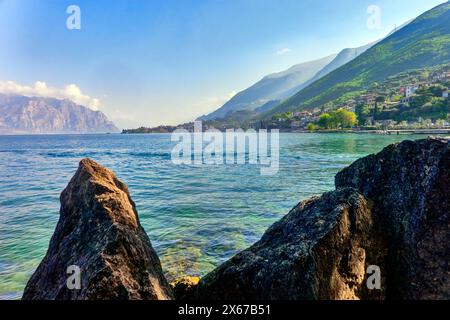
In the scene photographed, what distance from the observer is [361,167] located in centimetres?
830

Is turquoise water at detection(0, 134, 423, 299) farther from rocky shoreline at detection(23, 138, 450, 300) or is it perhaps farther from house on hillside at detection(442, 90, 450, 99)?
house on hillside at detection(442, 90, 450, 99)

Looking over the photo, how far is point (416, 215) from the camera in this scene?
602 cm

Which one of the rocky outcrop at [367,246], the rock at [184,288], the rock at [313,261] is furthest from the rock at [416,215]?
the rock at [184,288]

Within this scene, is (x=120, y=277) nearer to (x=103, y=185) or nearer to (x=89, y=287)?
(x=89, y=287)

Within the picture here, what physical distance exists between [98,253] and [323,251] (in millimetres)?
3907

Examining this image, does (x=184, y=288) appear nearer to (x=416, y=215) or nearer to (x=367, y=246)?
(x=367, y=246)

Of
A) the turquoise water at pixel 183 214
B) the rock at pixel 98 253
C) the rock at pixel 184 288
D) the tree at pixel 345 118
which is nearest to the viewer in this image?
the rock at pixel 98 253

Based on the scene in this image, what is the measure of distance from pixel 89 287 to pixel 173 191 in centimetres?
2336

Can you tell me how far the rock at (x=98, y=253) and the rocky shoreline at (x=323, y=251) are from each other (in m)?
0.02

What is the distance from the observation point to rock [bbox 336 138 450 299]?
5617 millimetres

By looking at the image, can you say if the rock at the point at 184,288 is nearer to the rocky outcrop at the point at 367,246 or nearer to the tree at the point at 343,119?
the rocky outcrop at the point at 367,246

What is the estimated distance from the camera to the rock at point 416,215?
18.4 ft

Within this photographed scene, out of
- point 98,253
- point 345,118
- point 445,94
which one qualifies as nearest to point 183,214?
point 98,253
